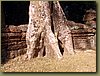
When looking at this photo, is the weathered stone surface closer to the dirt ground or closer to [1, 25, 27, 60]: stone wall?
the dirt ground

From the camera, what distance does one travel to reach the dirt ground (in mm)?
3448

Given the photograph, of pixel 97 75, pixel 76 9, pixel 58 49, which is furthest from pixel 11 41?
pixel 97 75

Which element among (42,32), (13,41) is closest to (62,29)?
(42,32)

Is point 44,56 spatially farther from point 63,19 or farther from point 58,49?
point 63,19

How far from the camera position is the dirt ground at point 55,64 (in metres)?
3.45

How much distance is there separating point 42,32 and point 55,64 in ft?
1.22

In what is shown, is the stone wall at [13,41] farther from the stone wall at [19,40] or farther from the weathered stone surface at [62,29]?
the weathered stone surface at [62,29]

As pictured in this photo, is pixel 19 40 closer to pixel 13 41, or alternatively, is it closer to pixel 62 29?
pixel 13 41

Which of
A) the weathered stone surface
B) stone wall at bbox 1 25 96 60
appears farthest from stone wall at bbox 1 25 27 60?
the weathered stone surface

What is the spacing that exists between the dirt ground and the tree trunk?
2.6 inches

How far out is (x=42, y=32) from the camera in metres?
3.49

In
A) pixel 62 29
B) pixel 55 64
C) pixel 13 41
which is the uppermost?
pixel 62 29

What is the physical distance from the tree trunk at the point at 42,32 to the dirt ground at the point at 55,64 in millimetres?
66

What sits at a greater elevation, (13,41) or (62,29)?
(62,29)
